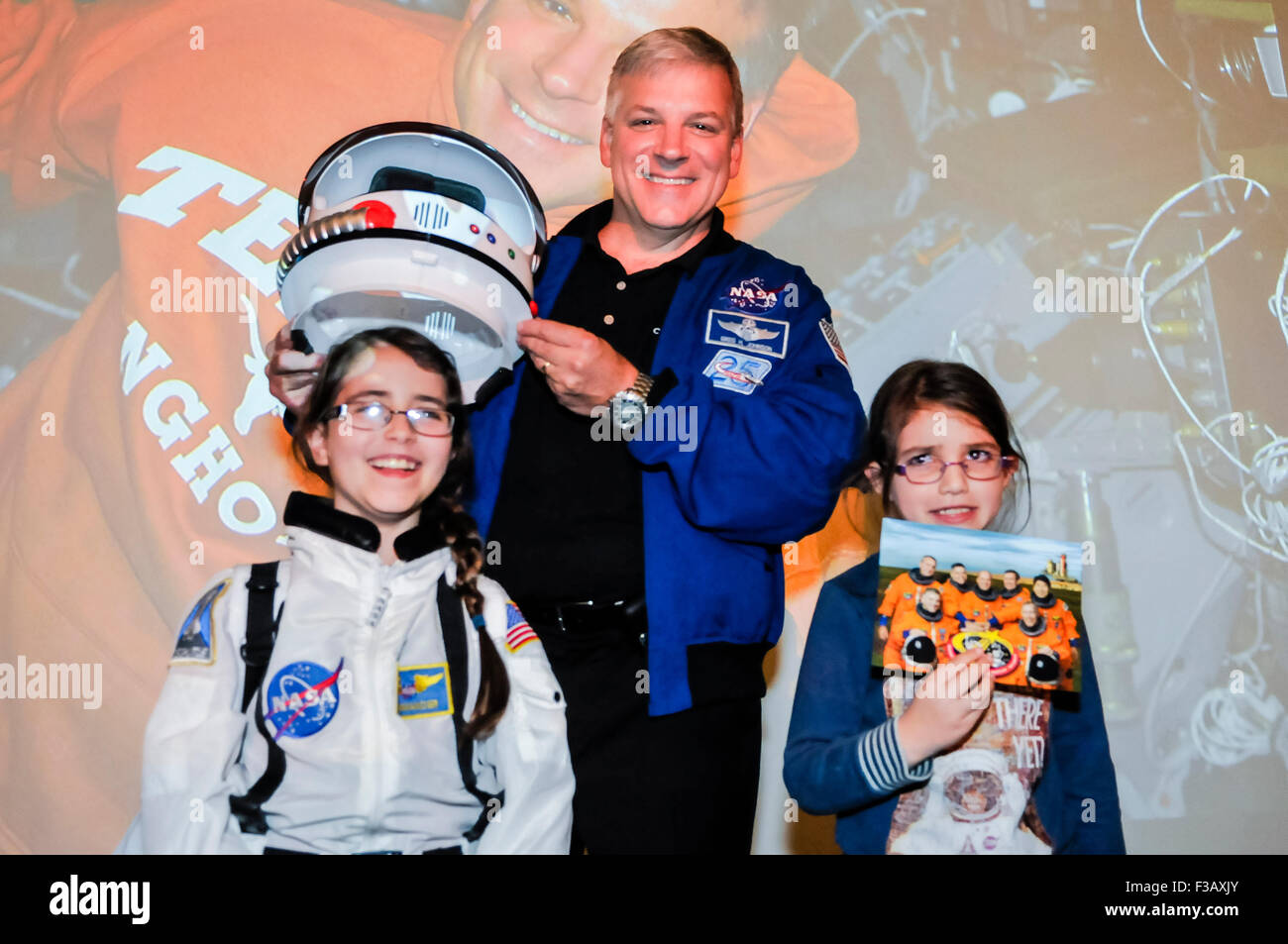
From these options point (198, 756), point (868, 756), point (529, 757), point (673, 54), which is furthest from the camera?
point (673, 54)

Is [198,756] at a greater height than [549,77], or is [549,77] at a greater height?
[549,77]

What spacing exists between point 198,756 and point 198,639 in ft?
0.46

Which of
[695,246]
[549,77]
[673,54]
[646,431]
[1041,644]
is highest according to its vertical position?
[549,77]

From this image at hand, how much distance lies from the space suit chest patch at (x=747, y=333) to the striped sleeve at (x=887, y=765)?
544 mm

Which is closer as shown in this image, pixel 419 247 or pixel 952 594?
pixel 419 247

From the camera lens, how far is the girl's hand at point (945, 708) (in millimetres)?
1510

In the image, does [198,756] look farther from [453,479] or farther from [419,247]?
[419,247]

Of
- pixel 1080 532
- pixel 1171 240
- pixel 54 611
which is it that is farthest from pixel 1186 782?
pixel 54 611

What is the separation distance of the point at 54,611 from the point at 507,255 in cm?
154

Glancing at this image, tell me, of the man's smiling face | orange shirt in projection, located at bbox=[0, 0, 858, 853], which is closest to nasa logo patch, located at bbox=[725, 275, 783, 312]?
the man's smiling face

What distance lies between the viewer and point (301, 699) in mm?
1380

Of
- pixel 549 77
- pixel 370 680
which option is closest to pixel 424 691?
pixel 370 680

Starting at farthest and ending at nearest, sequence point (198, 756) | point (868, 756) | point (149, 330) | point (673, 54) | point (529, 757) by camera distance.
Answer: point (149, 330)
point (673, 54)
point (868, 756)
point (529, 757)
point (198, 756)
